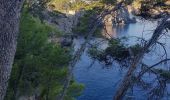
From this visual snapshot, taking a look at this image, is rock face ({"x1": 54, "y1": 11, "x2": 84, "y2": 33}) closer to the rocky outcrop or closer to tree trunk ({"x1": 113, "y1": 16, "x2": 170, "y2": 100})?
the rocky outcrop

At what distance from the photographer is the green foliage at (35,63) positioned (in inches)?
658

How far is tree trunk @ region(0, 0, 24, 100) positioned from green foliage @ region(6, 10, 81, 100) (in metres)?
11.7

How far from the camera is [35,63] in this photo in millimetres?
17609

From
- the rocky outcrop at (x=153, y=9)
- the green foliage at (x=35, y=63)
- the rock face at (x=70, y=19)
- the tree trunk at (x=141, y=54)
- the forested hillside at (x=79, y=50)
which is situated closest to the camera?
the forested hillside at (x=79, y=50)

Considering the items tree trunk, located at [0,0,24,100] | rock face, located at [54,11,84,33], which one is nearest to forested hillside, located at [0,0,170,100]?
tree trunk, located at [0,0,24,100]

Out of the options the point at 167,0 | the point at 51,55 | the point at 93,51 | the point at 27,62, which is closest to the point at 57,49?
the point at 51,55

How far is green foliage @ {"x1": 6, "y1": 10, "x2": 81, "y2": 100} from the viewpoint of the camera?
16703 mm

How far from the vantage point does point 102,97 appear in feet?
103

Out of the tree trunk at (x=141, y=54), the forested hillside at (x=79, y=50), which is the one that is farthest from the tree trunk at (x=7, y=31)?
the tree trunk at (x=141, y=54)

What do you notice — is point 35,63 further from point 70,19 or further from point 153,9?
point 70,19

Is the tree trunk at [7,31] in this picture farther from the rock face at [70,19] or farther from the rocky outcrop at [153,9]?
the rock face at [70,19]

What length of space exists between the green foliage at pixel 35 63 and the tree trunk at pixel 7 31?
11.7 m

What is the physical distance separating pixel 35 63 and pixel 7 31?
1333cm

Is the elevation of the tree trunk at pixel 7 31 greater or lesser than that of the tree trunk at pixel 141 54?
greater
